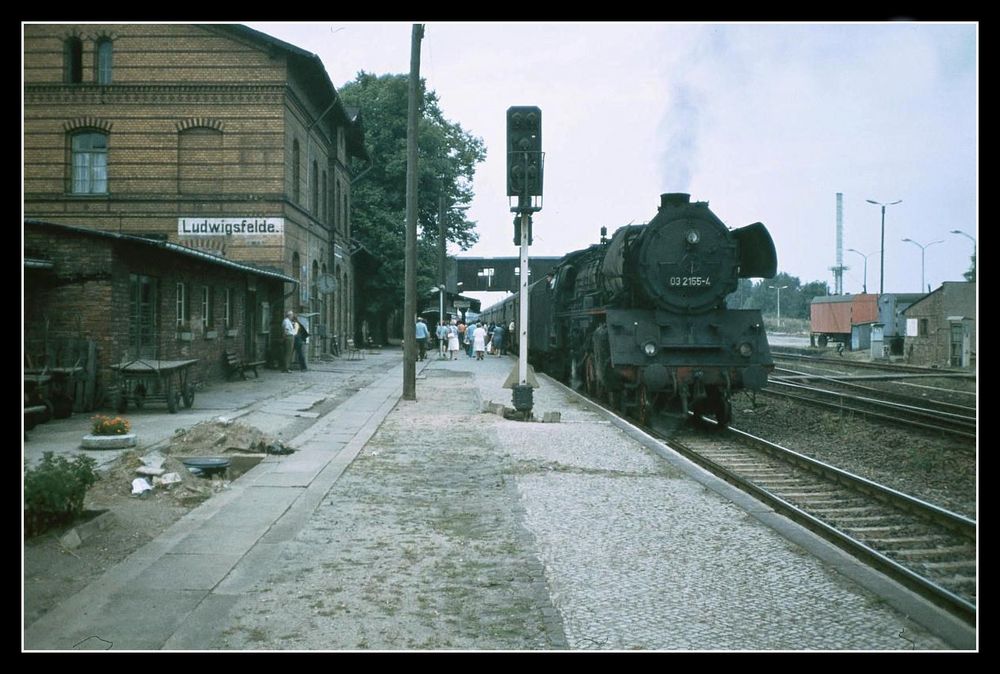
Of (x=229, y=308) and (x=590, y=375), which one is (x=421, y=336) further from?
(x=590, y=375)

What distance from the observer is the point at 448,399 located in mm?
17266

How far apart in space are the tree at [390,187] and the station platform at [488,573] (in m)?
32.8

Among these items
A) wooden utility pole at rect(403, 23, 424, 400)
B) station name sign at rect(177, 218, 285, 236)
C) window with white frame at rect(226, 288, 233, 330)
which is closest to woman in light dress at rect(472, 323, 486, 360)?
station name sign at rect(177, 218, 285, 236)

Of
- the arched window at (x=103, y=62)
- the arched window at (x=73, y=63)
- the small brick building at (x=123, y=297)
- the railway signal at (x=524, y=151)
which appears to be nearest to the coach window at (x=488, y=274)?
the arched window at (x=103, y=62)

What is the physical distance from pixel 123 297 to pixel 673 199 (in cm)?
847

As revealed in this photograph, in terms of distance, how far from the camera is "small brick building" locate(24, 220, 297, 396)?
13266 mm

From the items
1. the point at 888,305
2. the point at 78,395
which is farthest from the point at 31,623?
the point at 888,305

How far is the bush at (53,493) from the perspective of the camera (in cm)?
556

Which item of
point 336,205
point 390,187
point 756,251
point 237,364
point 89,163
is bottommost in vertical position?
point 237,364

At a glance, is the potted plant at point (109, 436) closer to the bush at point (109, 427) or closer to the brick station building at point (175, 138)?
the bush at point (109, 427)

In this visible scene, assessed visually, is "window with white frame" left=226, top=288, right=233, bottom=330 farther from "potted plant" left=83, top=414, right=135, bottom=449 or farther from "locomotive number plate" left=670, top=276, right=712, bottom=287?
"locomotive number plate" left=670, top=276, right=712, bottom=287

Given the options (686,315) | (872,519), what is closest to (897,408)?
(686,315)

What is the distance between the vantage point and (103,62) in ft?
76.9

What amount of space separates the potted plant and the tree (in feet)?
102
